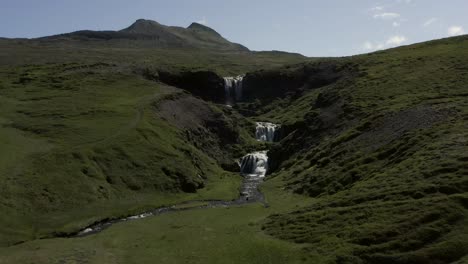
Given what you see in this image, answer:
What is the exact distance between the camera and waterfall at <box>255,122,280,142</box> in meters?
140

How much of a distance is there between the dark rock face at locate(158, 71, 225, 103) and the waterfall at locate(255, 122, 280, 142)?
32.7 m

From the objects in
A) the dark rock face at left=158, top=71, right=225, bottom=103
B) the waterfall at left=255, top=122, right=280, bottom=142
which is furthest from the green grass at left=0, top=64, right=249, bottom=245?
the dark rock face at left=158, top=71, right=225, bottom=103

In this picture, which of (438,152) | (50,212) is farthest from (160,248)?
(438,152)

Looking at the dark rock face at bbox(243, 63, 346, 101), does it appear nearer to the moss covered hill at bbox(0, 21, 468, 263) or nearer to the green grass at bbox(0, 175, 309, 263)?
the moss covered hill at bbox(0, 21, 468, 263)

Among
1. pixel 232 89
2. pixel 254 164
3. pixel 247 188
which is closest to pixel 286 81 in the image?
pixel 232 89

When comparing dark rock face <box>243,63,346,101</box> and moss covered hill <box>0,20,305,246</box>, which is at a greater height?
dark rock face <box>243,63,346,101</box>

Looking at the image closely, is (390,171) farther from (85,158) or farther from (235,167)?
(235,167)

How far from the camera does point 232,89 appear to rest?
591 ft

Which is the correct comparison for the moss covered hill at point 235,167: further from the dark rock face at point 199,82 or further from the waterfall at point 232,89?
the waterfall at point 232,89

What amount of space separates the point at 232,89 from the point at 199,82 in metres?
13.4

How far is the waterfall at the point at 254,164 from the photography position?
11606cm

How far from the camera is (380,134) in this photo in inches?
3536

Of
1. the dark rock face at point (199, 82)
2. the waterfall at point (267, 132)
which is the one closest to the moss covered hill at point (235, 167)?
the waterfall at point (267, 132)

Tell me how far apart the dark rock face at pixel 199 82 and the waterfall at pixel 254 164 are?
53529 mm
